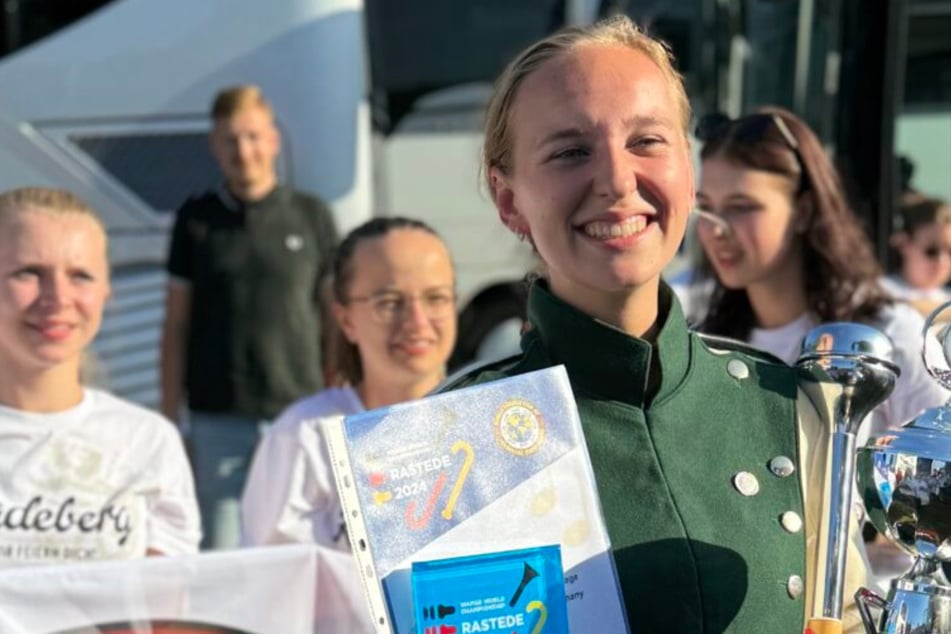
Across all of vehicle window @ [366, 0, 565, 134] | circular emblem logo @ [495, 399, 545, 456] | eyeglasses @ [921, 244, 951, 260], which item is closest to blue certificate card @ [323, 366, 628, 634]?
circular emblem logo @ [495, 399, 545, 456]

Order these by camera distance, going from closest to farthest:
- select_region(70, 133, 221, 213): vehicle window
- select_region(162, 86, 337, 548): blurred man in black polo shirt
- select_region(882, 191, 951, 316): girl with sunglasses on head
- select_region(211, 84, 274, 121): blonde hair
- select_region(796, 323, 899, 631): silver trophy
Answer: select_region(796, 323, 899, 631): silver trophy
select_region(162, 86, 337, 548): blurred man in black polo shirt
select_region(211, 84, 274, 121): blonde hair
select_region(882, 191, 951, 316): girl with sunglasses on head
select_region(70, 133, 221, 213): vehicle window

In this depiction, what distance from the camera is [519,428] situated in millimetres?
1663

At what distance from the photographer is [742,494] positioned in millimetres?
1767

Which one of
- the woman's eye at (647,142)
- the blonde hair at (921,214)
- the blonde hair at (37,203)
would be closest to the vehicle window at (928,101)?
the blonde hair at (921,214)

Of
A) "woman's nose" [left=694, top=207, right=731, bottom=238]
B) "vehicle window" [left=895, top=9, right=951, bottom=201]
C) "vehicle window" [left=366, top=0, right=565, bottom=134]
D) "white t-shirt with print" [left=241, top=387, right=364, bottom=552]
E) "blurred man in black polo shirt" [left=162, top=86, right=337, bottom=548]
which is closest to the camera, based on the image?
"white t-shirt with print" [left=241, top=387, right=364, bottom=552]

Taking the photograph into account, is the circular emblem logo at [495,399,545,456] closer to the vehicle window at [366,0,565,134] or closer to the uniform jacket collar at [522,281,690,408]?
the uniform jacket collar at [522,281,690,408]

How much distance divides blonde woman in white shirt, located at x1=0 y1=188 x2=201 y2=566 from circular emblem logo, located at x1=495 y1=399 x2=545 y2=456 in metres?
1.76

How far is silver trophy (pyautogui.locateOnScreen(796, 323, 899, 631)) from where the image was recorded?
165cm

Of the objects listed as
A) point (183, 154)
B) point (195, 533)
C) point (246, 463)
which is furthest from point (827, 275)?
point (183, 154)

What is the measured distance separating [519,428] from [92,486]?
6.09 ft

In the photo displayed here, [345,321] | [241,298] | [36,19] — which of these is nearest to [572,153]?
[345,321]

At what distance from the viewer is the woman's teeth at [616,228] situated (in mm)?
1698

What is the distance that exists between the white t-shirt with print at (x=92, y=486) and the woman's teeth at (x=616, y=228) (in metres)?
1.83

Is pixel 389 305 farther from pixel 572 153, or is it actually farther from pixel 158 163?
pixel 158 163
